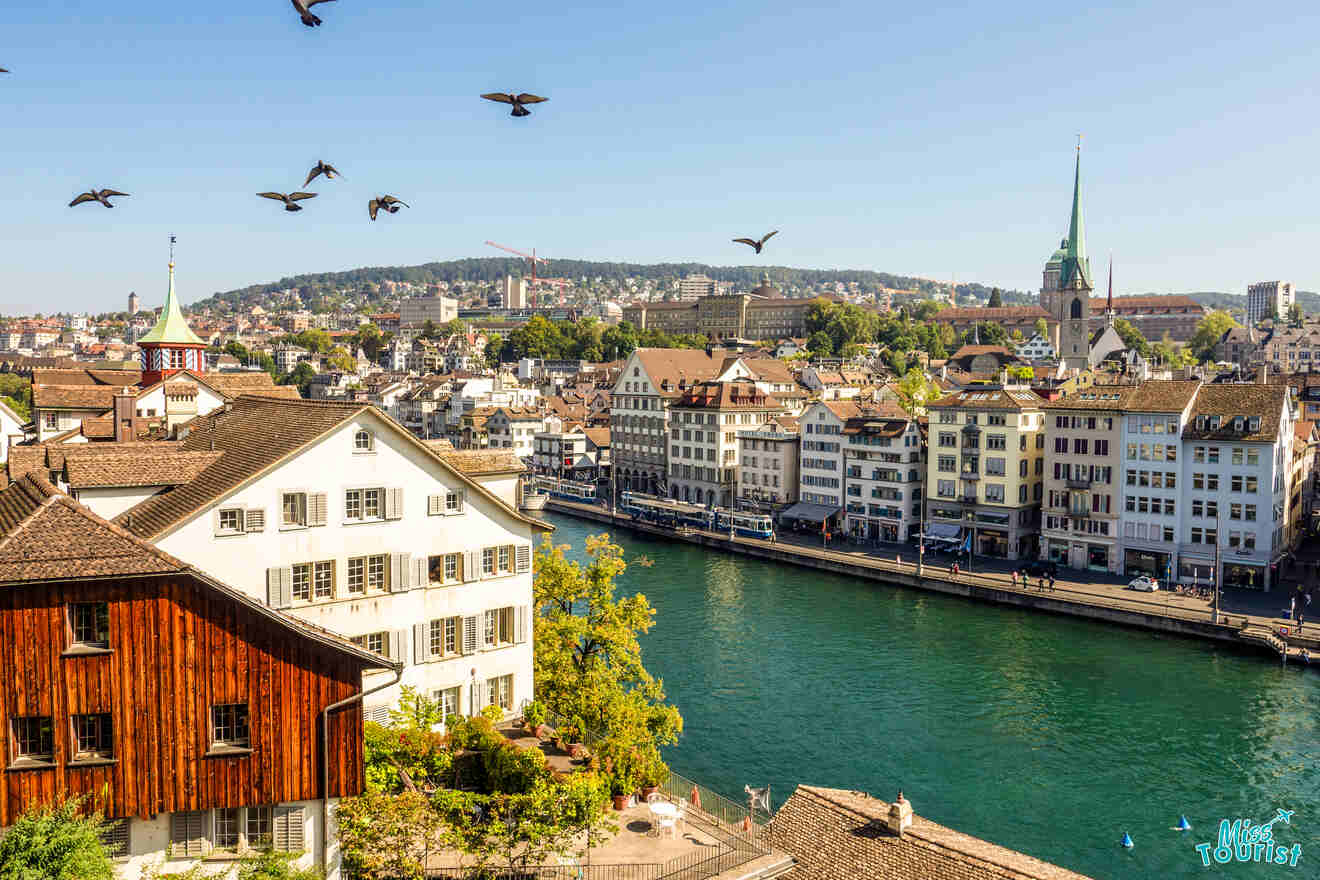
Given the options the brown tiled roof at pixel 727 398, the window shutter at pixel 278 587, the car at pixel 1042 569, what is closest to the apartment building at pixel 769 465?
the brown tiled roof at pixel 727 398

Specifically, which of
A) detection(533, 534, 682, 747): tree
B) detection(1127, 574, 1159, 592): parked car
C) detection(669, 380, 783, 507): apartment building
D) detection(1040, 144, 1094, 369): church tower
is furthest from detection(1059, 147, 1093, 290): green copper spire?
detection(533, 534, 682, 747): tree

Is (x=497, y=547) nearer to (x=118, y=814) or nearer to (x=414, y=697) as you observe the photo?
(x=414, y=697)

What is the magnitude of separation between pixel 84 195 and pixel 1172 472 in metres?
58.6

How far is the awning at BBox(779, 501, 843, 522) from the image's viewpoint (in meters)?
85.4

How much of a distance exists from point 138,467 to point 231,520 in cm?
285

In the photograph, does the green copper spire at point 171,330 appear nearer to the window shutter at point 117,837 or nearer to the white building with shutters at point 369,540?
the white building with shutters at point 369,540

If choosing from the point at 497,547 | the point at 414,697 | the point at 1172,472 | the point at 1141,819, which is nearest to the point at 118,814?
the point at 414,697

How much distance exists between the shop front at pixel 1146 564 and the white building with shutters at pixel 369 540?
49309mm

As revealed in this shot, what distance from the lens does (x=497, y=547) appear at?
26859 mm

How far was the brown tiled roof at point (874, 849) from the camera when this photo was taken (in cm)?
2044

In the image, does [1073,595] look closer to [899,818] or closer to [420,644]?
[899,818]

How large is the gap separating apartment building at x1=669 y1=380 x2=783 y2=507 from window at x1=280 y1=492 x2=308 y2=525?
76.1m

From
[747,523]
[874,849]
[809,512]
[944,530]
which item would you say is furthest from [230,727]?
[747,523]

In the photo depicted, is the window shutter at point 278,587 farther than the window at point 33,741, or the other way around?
the window shutter at point 278,587
